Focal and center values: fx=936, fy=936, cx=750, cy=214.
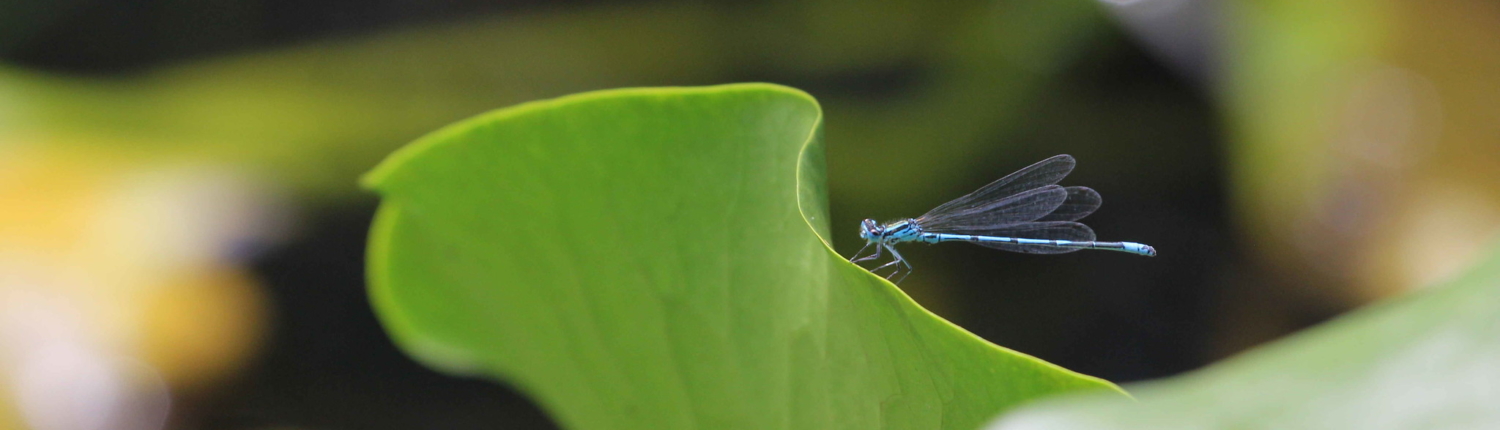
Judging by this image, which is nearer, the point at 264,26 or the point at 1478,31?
the point at 1478,31

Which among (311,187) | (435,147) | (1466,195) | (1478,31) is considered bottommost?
(311,187)

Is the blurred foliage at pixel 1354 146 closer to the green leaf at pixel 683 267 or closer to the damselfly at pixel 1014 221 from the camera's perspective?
the damselfly at pixel 1014 221

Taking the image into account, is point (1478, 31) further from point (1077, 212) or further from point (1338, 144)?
point (1077, 212)

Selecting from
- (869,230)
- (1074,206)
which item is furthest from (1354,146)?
(869,230)

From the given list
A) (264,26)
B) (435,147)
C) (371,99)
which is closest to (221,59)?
(264,26)

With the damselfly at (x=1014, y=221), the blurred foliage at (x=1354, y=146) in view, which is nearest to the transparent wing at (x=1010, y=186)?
the damselfly at (x=1014, y=221)

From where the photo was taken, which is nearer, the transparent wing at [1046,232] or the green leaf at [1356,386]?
the green leaf at [1356,386]
